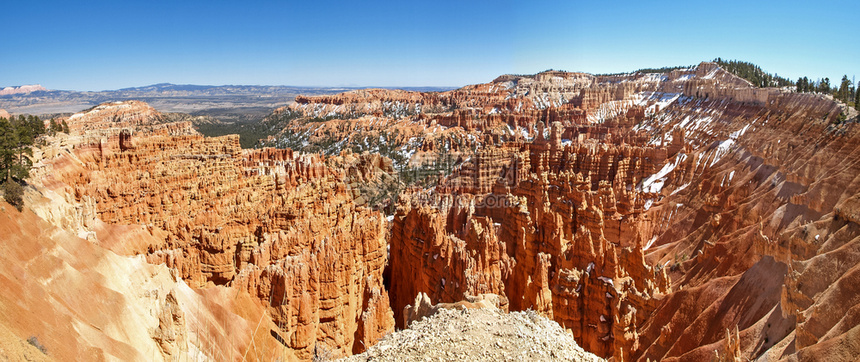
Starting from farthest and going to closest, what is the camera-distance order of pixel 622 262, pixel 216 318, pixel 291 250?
pixel 291 250 < pixel 622 262 < pixel 216 318

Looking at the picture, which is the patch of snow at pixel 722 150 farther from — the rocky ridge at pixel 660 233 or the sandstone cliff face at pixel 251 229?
the sandstone cliff face at pixel 251 229

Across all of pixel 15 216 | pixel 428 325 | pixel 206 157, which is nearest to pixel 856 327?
pixel 428 325

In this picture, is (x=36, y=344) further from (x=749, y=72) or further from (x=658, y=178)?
(x=749, y=72)

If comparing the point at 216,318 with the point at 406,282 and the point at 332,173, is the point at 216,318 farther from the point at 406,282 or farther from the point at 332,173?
the point at 332,173

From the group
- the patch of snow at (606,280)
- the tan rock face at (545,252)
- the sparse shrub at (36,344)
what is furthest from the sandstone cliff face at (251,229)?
the patch of snow at (606,280)

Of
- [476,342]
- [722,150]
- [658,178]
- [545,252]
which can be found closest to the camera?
[476,342]

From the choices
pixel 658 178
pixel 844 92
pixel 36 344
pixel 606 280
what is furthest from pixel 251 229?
pixel 844 92
